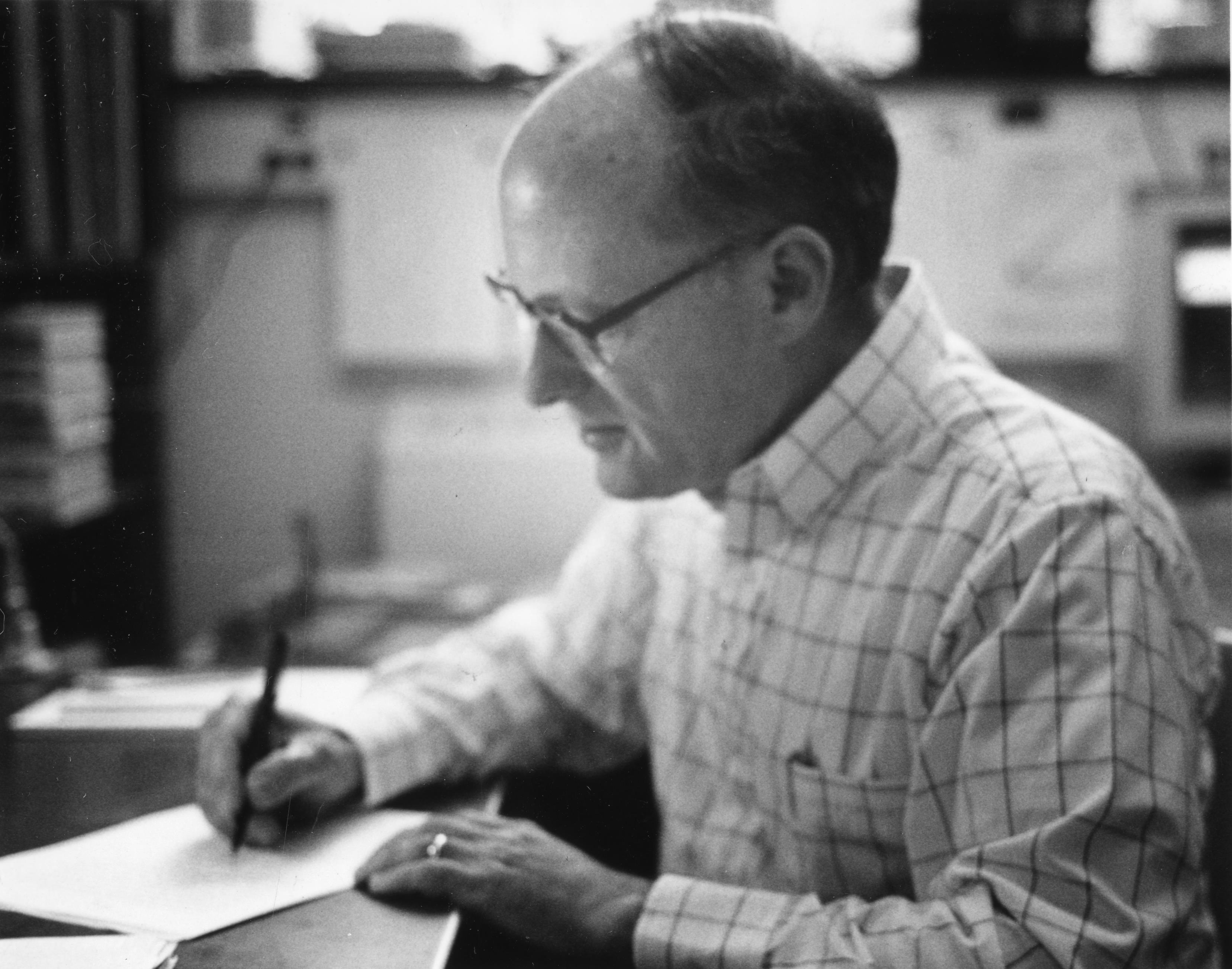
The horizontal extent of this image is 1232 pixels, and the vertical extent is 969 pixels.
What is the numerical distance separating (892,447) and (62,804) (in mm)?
742

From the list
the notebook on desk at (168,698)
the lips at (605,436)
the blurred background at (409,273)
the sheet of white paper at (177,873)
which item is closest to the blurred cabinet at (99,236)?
the blurred background at (409,273)

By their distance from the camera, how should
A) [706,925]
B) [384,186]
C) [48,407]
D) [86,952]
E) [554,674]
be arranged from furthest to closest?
1. [384,186]
2. [48,407]
3. [554,674]
4. [706,925]
5. [86,952]

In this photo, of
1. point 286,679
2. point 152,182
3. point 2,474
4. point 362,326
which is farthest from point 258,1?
point 286,679

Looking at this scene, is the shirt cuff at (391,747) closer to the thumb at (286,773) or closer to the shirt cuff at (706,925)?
the thumb at (286,773)

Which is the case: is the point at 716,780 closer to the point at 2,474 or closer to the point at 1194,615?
the point at 1194,615

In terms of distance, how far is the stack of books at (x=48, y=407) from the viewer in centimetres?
241

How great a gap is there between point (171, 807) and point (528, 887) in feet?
1.12

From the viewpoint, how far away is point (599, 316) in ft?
3.58

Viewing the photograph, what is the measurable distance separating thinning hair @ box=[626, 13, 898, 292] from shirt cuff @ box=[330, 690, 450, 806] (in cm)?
52

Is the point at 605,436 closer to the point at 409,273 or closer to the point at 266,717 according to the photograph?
the point at 266,717

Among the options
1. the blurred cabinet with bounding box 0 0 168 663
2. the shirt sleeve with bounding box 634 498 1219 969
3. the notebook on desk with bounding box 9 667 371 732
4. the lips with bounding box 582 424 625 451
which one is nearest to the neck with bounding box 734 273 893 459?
the lips with bounding box 582 424 625 451

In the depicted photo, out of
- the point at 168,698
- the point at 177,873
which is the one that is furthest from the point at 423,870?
the point at 168,698

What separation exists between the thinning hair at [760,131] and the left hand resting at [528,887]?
0.49 meters

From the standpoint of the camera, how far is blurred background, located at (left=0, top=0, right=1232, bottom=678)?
2.71 metres
